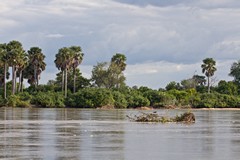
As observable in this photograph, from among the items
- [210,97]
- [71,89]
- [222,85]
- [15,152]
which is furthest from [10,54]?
[15,152]

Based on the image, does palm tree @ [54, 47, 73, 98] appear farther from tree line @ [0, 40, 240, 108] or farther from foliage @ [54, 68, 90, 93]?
foliage @ [54, 68, 90, 93]

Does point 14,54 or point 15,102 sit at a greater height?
point 14,54

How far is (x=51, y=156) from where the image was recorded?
22.6 meters

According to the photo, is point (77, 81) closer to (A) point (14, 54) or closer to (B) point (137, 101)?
(B) point (137, 101)

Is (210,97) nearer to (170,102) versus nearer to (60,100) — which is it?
(170,102)

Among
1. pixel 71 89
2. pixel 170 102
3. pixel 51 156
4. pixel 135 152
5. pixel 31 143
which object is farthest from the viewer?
pixel 71 89

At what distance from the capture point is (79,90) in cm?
13112

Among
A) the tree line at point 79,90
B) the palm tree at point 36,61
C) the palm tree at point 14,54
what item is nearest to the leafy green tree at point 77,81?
the tree line at point 79,90

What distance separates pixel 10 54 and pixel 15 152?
314 feet

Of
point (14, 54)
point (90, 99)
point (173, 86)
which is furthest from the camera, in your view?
point (173, 86)

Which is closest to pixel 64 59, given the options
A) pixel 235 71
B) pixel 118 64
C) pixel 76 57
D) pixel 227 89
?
pixel 76 57

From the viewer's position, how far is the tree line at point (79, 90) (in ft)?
393

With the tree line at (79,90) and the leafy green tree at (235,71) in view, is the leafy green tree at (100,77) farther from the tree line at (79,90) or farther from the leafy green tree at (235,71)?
the leafy green tree at (235,71)

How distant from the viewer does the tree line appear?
119938mm
